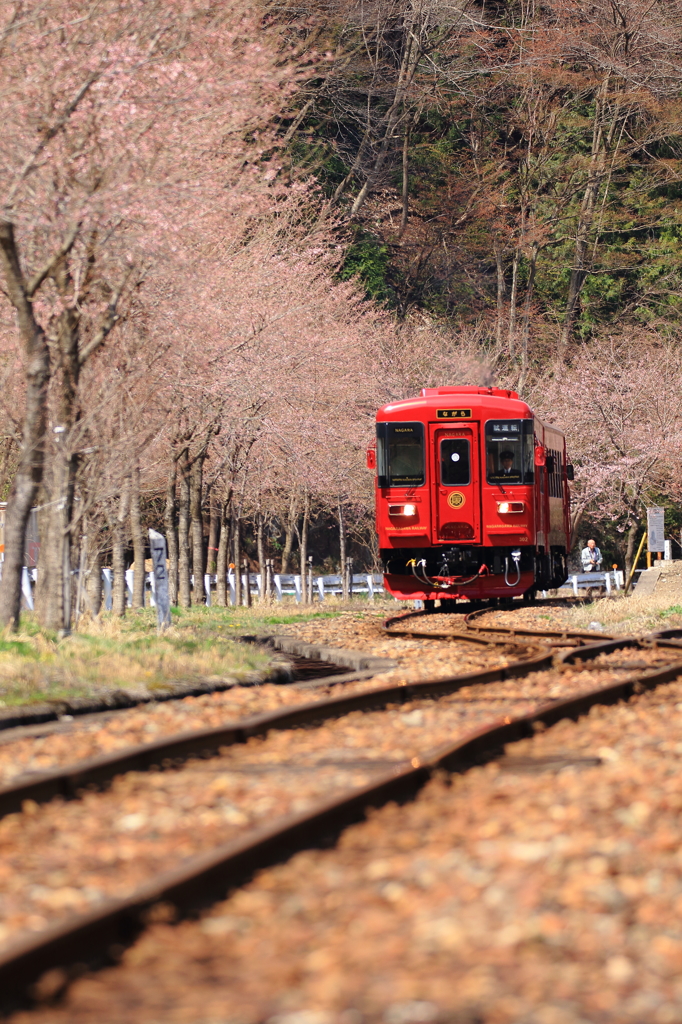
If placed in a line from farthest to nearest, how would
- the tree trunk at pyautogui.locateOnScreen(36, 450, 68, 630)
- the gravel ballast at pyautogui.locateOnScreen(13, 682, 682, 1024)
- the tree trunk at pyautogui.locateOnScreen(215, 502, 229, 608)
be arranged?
1. the tree trunk at pyautogui.locateOnScreen(215, 502, 229, 608)
2. the tree trunk at pyautogui.locateOnScreen(36, 450, 68, 630)
3. the gravel ballast at pyautogui.locateOnScreen(13, 682, 682, 1024)

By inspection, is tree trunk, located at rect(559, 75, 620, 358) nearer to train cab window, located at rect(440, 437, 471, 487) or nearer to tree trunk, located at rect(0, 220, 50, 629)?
train cab window, located at rect(440, 437, 471, 487)

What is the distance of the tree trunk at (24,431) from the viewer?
49.3 feet

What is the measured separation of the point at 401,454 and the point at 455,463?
2.94 ft

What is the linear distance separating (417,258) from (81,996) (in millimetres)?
49695

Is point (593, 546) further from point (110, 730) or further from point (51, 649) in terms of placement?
point (110, 730)

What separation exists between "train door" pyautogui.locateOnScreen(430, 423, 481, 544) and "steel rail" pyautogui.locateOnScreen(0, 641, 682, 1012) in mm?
16096

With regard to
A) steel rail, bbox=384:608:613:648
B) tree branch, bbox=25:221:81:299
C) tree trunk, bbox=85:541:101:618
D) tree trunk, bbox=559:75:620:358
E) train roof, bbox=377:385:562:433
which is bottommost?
steel rail, bbox=384:608:613:648

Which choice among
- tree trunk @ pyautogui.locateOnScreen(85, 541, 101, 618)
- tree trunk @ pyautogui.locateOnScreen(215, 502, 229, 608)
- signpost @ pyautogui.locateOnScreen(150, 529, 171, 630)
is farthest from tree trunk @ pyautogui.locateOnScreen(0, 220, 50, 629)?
tree trunk @ pyautogui.locateOnScreen(215, 502, 229, 608)

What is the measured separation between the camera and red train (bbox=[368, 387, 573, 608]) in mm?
24156

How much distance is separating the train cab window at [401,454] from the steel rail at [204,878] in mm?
16143

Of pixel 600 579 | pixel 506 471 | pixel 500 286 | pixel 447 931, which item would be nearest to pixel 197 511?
pixel 506 471

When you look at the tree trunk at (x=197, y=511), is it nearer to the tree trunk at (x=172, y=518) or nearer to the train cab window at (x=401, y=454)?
the tree trunk at (x=172, y=518)

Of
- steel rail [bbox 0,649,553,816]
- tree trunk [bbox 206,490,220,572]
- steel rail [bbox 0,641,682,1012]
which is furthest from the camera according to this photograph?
tree trunk [bbox 206,490,220,572]

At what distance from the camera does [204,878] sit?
16.2ft
